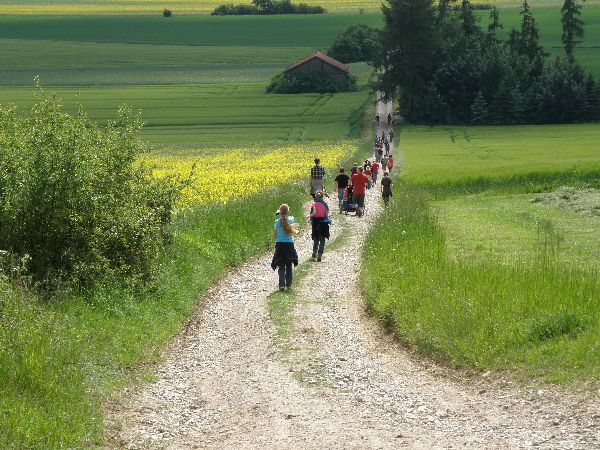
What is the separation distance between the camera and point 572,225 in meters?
27.1

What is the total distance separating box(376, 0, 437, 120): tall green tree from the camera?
86250 mm

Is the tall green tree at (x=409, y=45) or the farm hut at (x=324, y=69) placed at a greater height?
the tall green tree at (x=409, y=45)

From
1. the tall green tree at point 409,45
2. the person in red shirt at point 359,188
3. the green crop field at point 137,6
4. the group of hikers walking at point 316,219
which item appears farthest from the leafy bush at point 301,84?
the person in red shirt at point 359,188

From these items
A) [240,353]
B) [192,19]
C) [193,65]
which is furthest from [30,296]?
[192,19]

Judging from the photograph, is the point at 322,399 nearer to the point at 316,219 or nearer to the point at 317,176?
the point at 316,219

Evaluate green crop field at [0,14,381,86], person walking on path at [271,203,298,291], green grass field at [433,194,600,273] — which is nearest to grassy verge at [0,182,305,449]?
person walking on path at [271,203,298,291]

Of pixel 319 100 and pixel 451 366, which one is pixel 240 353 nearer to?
pixel 451 366

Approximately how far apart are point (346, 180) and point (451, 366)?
19445 millimetres

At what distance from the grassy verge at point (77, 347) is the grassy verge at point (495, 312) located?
11.2 ft

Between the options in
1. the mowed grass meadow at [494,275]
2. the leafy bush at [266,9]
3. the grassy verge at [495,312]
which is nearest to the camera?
the grassy verge at [495,312]

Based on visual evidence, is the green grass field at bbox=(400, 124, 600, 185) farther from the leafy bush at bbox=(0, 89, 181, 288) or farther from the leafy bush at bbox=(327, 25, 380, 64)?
the leafy bush at bbox=(327, 25, 380, 64)

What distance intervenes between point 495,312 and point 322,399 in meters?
2.91

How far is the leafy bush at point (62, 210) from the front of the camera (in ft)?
51.9

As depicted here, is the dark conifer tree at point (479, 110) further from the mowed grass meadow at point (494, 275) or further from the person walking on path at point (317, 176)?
the person walking on path at point (317, 176)
